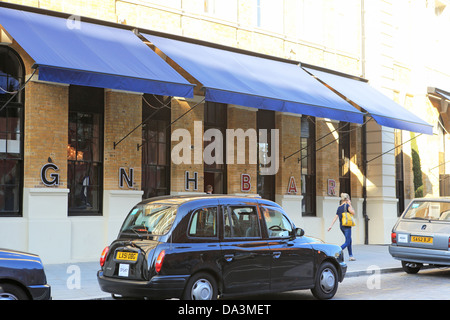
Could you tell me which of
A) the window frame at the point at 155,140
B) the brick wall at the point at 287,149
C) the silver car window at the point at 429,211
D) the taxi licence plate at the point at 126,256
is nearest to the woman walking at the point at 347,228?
the silver car window at the point at 429,211

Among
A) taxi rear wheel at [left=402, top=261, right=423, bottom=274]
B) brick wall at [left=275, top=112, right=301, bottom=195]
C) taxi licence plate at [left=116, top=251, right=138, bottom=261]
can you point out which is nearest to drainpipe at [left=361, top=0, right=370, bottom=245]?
brick wall at [left=275, top=112, right=301, bottom=195]

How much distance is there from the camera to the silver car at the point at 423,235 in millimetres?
13125

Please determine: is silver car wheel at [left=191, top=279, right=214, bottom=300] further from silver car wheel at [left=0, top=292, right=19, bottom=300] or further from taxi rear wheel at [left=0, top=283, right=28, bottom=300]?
silver car wheel at [left=0, top=292, right=19, bottom=300]

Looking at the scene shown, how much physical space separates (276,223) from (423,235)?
16.6ft

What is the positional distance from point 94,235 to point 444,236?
25.3 feet

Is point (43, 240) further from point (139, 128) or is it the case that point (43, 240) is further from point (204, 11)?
point (204, 11)

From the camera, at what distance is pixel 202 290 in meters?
8.45

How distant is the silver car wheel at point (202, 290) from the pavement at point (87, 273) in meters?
2.09

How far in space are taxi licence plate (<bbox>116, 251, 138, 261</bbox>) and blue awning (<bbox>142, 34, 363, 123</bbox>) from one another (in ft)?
17.6

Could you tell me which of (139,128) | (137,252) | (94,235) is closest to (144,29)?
(139,128)

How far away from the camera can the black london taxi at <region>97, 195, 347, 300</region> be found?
8.20 m

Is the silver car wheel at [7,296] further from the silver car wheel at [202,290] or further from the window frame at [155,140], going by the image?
the window frame at [155,140]
